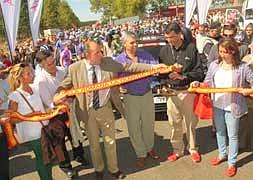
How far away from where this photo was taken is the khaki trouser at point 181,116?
21.8 ft

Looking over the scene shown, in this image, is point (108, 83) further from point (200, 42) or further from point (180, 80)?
point (200, 42)

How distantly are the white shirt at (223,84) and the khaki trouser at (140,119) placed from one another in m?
1.13

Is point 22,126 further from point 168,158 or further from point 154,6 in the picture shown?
point 154,6

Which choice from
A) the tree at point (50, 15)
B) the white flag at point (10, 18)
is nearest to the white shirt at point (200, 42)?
the white flag at point (10, 18)

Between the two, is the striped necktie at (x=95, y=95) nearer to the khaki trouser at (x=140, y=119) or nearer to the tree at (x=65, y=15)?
the khaki trouser at (x=140, y=119)

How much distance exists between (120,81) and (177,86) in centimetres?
101

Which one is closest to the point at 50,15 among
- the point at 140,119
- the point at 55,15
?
the point at 55,15

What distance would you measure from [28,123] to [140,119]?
1992 millimetres

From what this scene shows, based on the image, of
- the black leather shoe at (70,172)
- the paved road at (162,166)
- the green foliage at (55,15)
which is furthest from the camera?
the green foliage at (55,15)

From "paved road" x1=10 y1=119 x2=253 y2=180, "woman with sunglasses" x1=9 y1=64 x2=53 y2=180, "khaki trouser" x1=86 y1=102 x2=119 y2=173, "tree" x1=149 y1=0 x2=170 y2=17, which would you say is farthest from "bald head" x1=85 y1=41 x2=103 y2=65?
"tree" x1=149 y1=0 x2=170 y2=17

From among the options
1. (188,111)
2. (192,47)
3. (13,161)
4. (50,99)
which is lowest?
(13,161)

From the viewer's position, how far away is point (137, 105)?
6641 mm

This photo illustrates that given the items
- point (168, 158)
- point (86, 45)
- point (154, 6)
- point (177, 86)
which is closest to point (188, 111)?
point (177, 86)

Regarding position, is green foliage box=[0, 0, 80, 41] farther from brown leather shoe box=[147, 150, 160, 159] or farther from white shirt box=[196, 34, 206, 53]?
brown leather shoe box=[147, 150, 160, 159]
